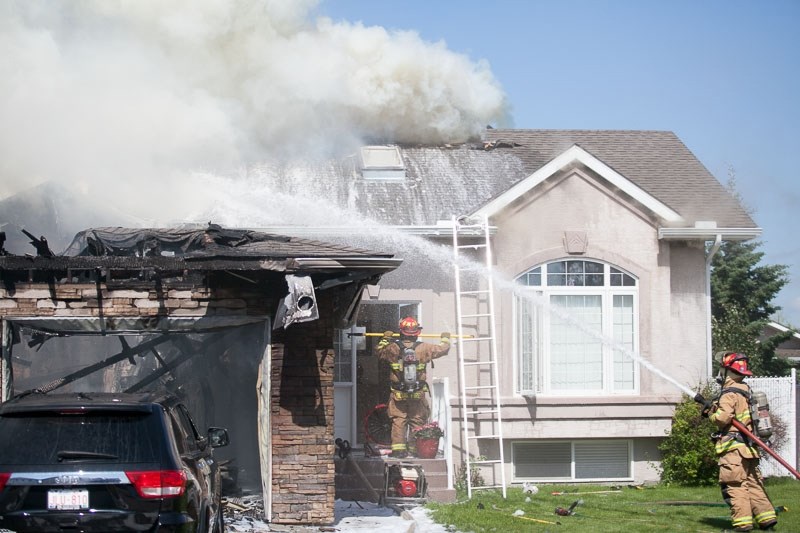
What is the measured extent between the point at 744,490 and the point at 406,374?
17.4 ft

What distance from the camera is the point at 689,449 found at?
1514 centimetres

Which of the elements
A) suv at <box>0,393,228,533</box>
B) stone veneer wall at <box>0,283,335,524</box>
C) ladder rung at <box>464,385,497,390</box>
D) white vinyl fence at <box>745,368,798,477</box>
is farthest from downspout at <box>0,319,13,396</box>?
white vinyl fence at <box>745,368,798,477</box>

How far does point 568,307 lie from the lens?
16109mm

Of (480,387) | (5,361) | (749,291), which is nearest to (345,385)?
(480,387)

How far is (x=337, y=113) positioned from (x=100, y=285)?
8.90 m

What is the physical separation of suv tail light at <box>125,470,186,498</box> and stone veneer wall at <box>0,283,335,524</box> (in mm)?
4417

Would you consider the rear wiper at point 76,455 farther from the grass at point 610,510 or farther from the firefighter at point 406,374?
the firefighter at point 406,374

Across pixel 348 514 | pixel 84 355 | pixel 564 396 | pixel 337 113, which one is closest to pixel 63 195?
pixel 84 355

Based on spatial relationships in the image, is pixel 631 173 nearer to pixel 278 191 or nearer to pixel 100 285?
pixel 278 191

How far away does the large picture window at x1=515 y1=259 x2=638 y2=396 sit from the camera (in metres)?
16.0

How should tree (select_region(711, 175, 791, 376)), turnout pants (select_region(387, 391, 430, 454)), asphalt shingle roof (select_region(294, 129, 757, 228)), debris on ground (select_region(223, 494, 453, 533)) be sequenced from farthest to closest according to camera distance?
tree (select_region(711, 175, 791, 376)), asphalt shingle roof (select_region(294, 129, 757, 228)), turnout pants (select_region(387, 391, 430, 454)), debris on ground (select_region(223, 494, 453, 533))

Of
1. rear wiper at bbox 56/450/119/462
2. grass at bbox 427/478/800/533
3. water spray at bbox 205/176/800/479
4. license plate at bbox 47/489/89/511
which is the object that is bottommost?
grass at bbox 427/478/800/533

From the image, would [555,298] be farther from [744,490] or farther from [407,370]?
[744,490]

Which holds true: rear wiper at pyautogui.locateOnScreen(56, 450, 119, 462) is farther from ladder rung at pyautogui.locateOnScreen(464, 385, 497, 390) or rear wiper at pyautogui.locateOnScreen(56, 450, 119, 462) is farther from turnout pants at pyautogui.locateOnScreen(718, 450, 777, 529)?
ladder rung at pyautogui.locateOnScreen(464, 385, 497, 390)
